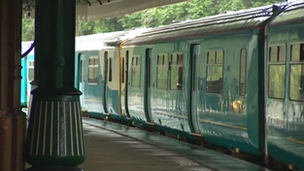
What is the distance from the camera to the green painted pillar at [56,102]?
8766mm

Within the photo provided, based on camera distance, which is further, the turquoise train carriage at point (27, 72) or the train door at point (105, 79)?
the turquoise train carriage at point (27, 72)

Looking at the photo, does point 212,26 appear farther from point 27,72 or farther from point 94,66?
point 27,72

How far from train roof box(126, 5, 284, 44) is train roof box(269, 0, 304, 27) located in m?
0.79

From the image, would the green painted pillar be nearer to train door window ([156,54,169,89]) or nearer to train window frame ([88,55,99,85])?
train door window ([156,54,169,89])

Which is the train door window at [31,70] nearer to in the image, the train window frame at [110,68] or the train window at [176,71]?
the train window frame at [110,68]

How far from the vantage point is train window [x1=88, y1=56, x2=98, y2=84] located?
27.0 metres

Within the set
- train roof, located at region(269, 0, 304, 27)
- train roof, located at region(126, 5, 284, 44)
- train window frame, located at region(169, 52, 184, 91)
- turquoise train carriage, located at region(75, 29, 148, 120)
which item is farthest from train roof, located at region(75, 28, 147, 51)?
train roof, located at region(269, 0, 304, 27)

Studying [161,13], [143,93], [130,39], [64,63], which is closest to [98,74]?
[130,39]

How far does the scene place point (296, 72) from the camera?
11156 mm

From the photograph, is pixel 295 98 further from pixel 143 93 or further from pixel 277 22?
pixel 143 93

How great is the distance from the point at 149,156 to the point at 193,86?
3.01 meters

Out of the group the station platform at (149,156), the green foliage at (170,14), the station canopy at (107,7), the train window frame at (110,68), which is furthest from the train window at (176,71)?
the green foliage at (170,14)

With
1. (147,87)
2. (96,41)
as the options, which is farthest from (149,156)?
(96,41)

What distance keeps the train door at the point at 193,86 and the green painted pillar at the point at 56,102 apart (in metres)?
7.69
